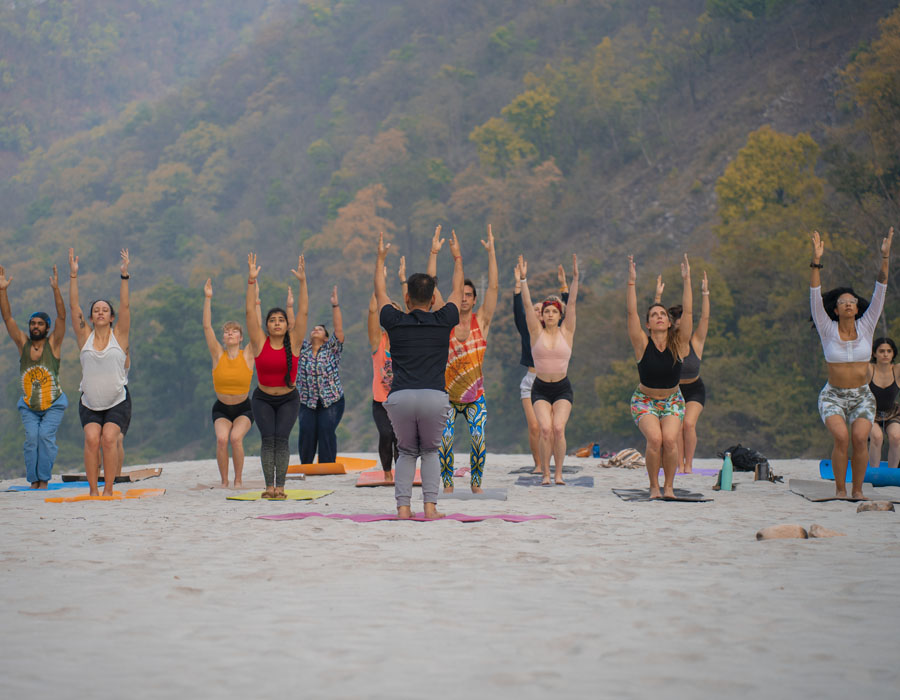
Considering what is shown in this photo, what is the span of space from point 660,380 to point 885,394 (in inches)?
169

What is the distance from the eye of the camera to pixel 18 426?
190 feet

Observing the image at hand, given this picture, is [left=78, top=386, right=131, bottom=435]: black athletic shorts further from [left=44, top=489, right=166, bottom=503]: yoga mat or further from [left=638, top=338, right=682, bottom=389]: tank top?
[left=638, top=338, right=682, bottom=389]: tank top

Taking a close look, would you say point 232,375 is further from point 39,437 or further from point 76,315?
point 39,437

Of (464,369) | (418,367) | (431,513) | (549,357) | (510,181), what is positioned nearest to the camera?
(418,367)

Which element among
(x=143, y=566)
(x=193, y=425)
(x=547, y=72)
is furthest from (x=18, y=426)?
(x=143, y=566)

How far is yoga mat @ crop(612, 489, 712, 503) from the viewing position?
30.9ft

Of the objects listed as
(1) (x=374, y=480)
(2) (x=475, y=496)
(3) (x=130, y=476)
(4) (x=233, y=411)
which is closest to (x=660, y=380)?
(2) (x=475, y=496)

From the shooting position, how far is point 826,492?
32.4 feet

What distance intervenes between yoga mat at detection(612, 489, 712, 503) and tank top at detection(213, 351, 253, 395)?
166 inches

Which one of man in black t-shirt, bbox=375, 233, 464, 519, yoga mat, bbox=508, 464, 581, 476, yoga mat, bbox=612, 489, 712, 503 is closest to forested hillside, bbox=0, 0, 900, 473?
yoga mat, bbox=508, 464, 581, 476

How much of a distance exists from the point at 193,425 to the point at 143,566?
59868 millimetres

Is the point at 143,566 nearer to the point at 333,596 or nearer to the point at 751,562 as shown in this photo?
the point at 333,596

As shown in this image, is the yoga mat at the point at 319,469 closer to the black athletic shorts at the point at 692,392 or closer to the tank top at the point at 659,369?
the black athletic shorts at the point at 692,392

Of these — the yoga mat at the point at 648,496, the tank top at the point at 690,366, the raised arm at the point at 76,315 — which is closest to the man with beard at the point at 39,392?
the raised arm at the point at 76,315
